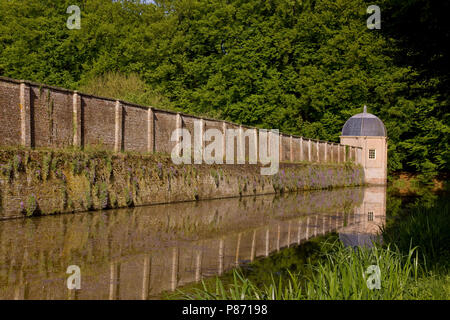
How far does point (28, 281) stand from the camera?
245 inches

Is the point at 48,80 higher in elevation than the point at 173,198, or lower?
higher

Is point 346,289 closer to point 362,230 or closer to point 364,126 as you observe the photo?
point 362,230

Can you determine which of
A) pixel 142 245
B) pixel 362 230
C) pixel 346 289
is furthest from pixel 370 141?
pixel 346 289

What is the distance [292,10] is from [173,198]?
117 feet

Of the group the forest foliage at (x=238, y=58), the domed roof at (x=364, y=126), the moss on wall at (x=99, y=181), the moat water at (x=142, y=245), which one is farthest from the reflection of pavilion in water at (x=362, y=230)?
the domed roof at (x=364, y=126)

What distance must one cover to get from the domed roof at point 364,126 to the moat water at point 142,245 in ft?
111

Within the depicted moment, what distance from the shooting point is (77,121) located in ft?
54.0

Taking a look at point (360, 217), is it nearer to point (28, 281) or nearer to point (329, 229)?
point (329, 229)

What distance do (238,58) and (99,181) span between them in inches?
1330

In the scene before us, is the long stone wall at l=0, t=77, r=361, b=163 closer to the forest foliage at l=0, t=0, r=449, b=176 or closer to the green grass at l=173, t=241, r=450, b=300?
the green grass at l=173, t=241, r=450, b=300

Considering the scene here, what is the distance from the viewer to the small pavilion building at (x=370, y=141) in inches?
1917

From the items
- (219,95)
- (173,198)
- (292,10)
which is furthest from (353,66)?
(173,198)

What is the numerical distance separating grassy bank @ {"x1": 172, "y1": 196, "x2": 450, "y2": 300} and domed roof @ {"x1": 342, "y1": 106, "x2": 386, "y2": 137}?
129 ft

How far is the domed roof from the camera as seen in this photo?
159 feet
